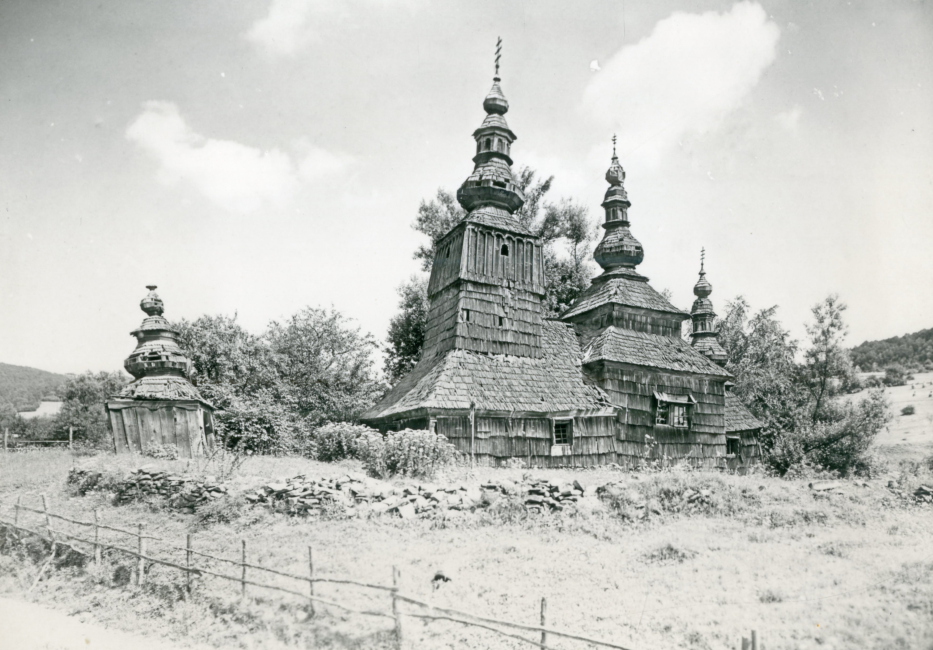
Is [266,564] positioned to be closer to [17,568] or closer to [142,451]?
[17,568]

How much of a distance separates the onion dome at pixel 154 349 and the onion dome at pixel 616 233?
1856cm

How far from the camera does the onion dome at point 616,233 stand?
2834 cm

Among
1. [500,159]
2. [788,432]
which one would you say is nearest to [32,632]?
[500,159]

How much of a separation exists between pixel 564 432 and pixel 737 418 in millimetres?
13411

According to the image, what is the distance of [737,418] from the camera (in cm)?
3012

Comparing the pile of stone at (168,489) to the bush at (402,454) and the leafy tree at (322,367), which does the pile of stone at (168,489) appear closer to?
the bush at (402,454)

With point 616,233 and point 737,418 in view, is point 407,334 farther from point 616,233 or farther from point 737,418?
point 737,418

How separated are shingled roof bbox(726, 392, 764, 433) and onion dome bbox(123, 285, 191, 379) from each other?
2441 centimetres

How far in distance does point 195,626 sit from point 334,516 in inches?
162

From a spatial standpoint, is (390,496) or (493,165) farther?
(493,165)

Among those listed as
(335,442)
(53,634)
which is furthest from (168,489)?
(335,442)

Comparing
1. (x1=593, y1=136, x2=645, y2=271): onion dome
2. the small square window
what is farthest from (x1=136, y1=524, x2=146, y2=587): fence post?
(x1=593, y1=136, x2=645, y2=271): onion dome

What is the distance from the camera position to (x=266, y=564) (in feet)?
32.3

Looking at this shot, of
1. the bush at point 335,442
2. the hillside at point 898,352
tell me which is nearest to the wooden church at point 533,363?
the bush at point 335,442
